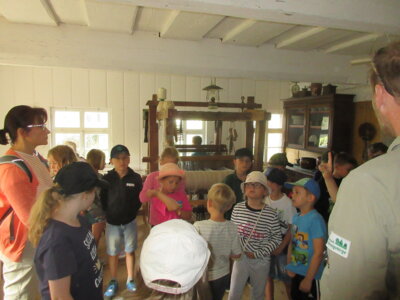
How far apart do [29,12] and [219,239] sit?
194cm

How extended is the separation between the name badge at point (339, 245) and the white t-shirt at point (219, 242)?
2.92 feet

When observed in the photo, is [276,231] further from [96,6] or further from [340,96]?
[340,96]

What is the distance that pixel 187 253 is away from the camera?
0.85m

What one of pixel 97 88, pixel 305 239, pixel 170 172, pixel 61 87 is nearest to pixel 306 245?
pixel 305 239

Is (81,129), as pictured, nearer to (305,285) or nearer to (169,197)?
(169,197)

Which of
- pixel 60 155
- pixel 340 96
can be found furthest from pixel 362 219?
pixel 340 96

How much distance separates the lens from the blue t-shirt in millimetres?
1669

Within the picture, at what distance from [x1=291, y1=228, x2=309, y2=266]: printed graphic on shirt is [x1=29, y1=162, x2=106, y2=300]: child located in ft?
3.94

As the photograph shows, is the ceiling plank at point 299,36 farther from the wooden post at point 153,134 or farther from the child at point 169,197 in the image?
the child at point 169,197

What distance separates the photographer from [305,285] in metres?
1.62

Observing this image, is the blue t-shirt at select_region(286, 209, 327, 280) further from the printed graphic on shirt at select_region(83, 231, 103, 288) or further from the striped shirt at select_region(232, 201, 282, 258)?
the printed graphic on shirt at select_region(83, 231, 103, 288)

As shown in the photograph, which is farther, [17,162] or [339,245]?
[17,162]

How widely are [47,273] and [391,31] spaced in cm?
207

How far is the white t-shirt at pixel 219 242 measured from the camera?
153cm
